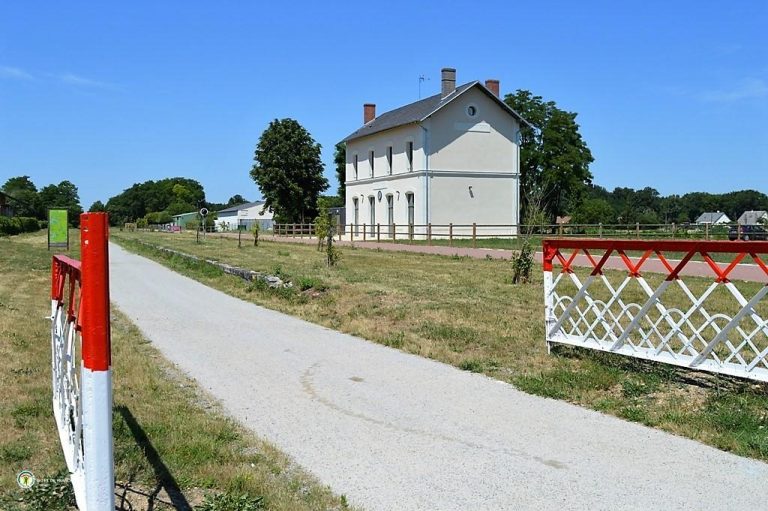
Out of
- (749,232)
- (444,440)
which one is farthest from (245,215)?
(444,440)

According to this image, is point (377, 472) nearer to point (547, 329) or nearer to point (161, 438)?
point (161, 438)

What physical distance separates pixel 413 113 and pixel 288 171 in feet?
78.1

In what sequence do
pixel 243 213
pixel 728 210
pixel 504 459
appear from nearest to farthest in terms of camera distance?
pixel 504 459 → pixel 243 213 → pixel 728 210

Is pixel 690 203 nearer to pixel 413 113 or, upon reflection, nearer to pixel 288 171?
pixel 288 171

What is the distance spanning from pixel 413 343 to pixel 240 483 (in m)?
5.37

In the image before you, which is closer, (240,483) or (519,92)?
(240,483)

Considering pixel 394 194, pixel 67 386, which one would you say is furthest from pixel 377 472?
pixel 394 194

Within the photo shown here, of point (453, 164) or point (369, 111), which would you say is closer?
point (453, 164)

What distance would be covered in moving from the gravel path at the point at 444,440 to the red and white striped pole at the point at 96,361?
1.69 meters

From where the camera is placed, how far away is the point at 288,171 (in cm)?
7094

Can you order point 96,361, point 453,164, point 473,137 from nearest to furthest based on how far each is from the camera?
point 96,361, point 453,164, point 473,137

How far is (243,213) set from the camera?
127m
